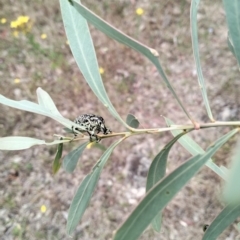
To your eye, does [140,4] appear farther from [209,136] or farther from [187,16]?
[209,136]

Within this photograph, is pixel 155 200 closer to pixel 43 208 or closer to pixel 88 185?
pixel 88 185

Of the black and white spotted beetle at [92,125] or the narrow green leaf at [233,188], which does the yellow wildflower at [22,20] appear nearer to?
the black and white spotted beetle at [92,125]

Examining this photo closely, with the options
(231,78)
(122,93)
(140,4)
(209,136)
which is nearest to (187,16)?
(140,4)

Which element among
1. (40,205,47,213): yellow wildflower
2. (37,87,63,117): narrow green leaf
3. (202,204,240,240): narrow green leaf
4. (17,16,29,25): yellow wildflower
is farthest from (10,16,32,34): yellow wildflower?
(202,204,240,240): narrow green leaf

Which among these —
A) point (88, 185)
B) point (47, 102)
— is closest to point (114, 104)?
point (47, 102)

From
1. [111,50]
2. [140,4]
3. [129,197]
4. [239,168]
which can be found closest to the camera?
[239,168]
